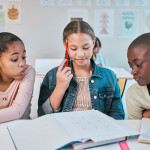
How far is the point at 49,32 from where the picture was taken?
341 centimetres

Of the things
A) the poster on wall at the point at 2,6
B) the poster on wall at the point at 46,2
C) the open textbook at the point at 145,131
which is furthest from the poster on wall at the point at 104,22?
the open textbook at the point at 145,131

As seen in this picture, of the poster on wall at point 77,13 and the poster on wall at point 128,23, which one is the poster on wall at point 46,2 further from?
the poster on wall at point 128,23

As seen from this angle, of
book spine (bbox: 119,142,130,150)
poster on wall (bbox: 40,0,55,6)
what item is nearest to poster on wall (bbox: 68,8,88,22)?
poster on wall (bbox: 40,0,55,6)

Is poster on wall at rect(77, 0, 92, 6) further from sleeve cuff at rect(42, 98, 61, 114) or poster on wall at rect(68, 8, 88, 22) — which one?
sleeve cuff at rect(42, 98, 61, 114)

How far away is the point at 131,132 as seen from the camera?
0.58 metres

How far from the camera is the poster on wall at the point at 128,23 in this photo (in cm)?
337

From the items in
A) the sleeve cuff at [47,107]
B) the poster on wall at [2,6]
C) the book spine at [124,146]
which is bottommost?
the sleeve cuff at [47,107]

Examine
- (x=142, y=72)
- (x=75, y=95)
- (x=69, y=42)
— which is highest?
(x=69, y=42)

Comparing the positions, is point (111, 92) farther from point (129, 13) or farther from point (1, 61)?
point (129, 13)

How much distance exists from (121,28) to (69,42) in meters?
2.50

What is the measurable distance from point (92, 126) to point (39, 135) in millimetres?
153

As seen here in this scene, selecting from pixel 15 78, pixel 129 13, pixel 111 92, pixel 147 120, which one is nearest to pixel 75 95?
pixel 111 92

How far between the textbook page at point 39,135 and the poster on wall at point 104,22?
290 centimetres

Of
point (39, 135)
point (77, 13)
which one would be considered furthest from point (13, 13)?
point (39, 135)
